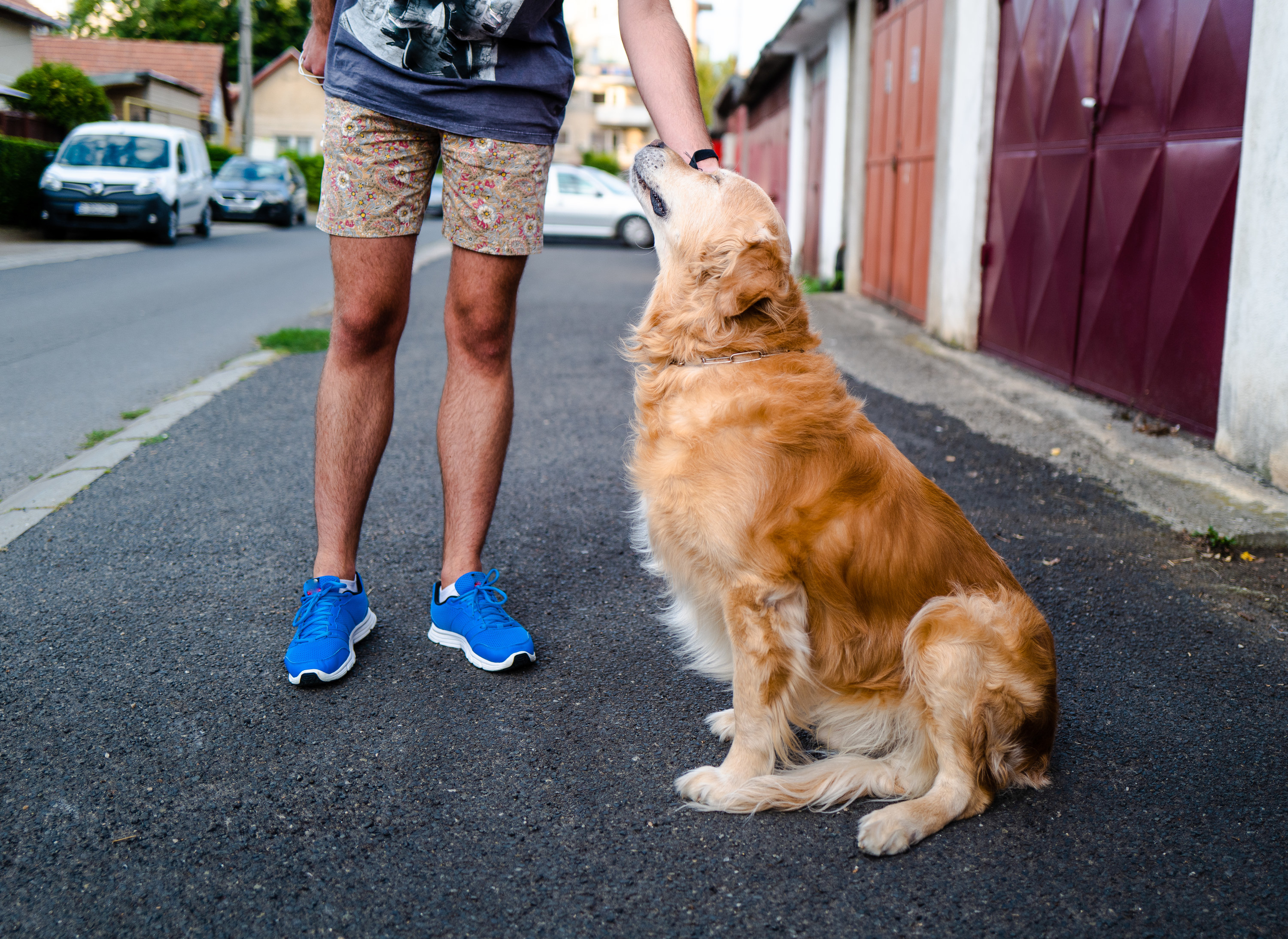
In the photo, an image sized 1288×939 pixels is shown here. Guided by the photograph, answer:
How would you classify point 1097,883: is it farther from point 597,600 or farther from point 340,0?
point 340,0

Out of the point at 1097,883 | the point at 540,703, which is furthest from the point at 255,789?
the point at 1097,883

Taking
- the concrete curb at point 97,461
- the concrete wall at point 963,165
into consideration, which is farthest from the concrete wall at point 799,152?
the concrete curb at point 97,461

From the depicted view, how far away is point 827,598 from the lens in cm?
218

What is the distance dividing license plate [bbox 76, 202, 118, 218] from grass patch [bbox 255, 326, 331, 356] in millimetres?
10073

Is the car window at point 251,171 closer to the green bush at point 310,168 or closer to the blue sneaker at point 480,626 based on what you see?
the green bush at point 310,168

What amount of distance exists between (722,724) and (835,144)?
39.3 feet

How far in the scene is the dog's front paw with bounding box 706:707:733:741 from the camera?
2418 millimetres

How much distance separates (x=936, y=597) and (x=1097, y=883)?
0.61 m

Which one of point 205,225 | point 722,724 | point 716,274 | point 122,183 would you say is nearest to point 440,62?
Answer: point 716,274

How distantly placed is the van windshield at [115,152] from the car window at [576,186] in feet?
25.8

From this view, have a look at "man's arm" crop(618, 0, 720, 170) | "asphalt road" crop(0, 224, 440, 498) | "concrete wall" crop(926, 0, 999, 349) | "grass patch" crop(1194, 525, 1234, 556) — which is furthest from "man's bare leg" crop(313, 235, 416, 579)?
"concrete wall" crop(926, 0, 999, 349)

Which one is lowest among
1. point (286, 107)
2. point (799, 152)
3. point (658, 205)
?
point (658, 205)

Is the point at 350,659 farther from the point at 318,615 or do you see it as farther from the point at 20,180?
the point at 20,180

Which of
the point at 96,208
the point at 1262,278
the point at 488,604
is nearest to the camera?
the point at 488,604
